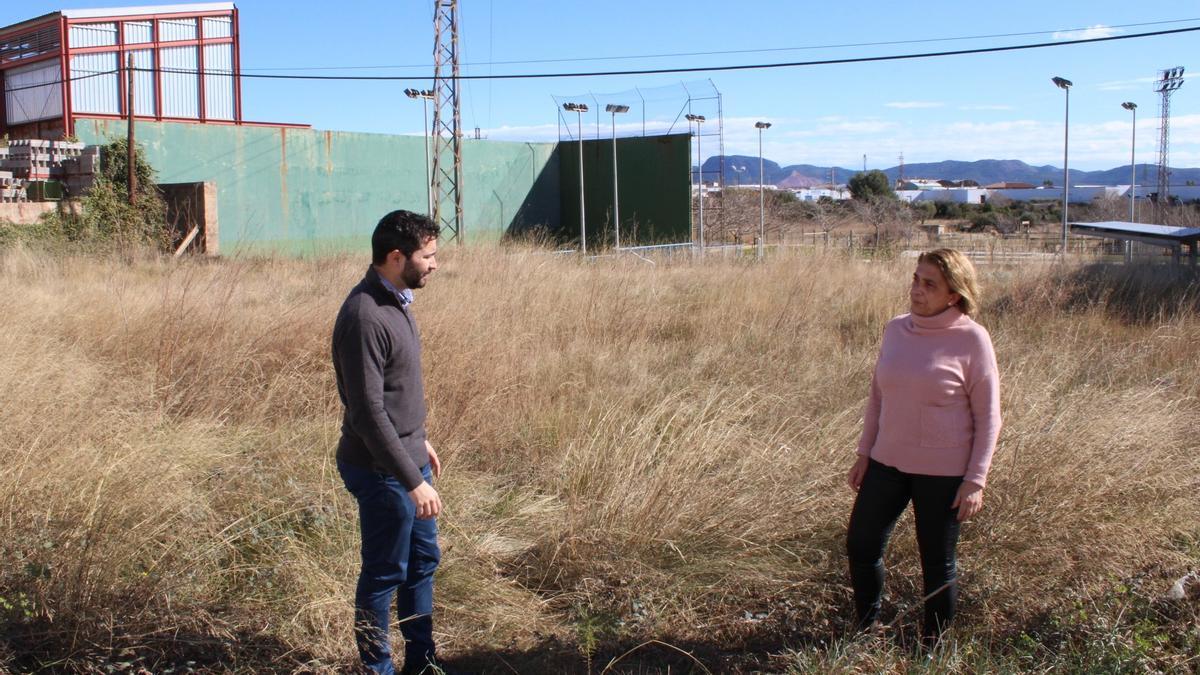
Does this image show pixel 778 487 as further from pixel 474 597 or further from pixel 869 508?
pixel 474 597

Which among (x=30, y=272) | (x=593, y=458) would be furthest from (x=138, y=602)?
(x=30, y=272)

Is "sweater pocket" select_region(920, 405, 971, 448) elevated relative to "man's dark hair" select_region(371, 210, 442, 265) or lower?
lower

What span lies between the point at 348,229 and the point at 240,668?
25.7 m

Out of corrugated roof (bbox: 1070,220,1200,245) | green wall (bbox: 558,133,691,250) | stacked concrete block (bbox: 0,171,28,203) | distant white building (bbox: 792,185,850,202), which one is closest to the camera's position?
corrugated roof (bbox: 1070,220,1200,245)

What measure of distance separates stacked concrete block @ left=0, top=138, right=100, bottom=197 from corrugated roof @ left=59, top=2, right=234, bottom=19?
9996mm

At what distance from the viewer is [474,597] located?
164 inches

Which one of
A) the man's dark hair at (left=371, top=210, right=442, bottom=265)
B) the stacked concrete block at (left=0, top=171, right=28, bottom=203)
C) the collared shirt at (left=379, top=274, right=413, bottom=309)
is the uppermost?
the stacked concrete block at (left=0, top=171, right=28, bottom=203)

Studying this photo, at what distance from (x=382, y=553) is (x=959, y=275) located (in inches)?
85.0

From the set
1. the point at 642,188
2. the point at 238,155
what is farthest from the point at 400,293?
the point at 642,188

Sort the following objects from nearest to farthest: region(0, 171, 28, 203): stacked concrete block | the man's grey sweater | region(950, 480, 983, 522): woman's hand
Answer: the man's grey sweater < region(950, 480, 983, 522): woman's hand < region(0, 171, 28, 203): stacked concrete block

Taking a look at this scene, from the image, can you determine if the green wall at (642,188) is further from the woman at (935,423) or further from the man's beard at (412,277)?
the man's beard at (412,277)

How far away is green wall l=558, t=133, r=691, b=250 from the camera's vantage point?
32344mm

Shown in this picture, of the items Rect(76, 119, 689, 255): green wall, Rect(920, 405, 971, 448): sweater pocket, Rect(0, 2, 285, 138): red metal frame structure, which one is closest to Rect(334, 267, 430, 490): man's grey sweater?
Rect(920, 405, 971, 448): sweater pocket

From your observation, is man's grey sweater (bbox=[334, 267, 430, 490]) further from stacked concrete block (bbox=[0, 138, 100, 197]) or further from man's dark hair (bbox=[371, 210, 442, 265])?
stacked concrete block (bbox=[0, 138, 100, 197])
